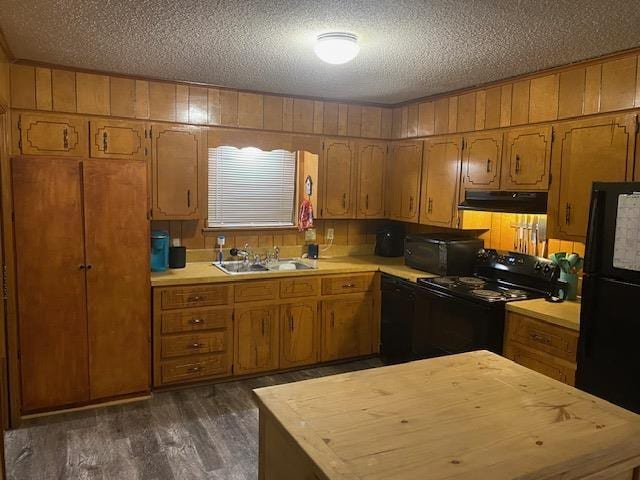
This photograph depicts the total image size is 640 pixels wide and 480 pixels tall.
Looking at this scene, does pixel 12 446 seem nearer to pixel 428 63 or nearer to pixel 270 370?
pixel 270 370

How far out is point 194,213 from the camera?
398cm

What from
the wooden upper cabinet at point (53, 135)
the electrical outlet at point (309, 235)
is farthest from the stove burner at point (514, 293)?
the wooden upper cabinet at point (53, 135)

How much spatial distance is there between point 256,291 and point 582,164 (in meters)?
2.40

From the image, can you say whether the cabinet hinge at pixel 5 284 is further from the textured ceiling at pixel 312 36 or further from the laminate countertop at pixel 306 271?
the textured ceiling at pixel 312 36

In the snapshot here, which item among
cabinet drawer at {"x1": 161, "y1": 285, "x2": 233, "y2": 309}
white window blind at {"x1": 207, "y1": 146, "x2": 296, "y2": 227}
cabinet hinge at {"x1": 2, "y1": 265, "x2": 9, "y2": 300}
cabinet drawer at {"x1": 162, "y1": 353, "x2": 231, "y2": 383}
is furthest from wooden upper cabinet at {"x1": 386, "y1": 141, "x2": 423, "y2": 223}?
cabinet hinge at {"x1": 2, "y1": 265, "x2": 9, "y2": 300}

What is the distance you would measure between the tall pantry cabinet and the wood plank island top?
210cm

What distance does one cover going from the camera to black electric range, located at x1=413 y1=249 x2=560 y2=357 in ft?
10.4

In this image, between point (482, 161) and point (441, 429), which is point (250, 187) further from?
point (441, 429)

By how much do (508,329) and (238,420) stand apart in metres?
1.83

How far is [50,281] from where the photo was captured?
→ 3205mm

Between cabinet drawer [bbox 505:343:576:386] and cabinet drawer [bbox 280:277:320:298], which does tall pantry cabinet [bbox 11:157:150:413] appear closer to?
cabinet drawer [bbox 280:277:320:298]

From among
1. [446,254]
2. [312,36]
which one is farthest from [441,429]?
[446,254]

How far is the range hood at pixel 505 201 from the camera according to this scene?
3266 mm

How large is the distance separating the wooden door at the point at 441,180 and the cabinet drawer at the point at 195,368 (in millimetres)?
2041
